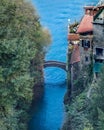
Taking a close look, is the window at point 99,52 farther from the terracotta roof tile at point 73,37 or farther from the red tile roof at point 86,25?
the terracotta roof tile at point 73,37

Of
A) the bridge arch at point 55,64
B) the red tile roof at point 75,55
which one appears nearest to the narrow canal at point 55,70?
the bridge arch at point 55,64

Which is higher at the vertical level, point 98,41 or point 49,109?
point 98,41

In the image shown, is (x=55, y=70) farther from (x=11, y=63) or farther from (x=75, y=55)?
(x=11, y=63)

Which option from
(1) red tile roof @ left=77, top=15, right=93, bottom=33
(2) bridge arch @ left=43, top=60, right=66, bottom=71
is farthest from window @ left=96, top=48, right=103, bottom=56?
(2) bridge arch @ left=43, top=60, right=66, bottom=71

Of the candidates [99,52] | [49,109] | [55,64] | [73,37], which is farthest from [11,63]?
[55,64]

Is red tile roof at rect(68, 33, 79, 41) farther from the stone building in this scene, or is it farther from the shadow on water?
the shadow on water

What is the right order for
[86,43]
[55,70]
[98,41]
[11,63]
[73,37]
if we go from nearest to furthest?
[11,63] < [98,41] < [86,43] < [73,37] < [55,70]

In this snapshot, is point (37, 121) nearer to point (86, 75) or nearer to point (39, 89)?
point (39, 89)

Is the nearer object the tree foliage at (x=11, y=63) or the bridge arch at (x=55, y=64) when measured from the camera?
the tree foliage at (x=11, y=63)

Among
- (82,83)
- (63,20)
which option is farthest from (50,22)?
(82,83)
